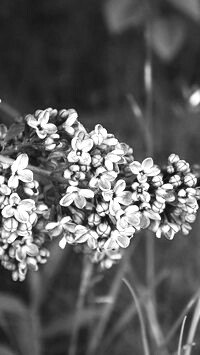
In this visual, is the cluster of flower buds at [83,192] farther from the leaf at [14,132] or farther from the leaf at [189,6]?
the leaf at [189,6]

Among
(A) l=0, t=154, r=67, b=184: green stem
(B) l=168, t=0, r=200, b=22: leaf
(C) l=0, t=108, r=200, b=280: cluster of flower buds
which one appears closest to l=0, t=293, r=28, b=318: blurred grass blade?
(C) l=0, t=108, r=200, b=280: cluster of flower buds

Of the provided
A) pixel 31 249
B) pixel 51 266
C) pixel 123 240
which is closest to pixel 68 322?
pixel 51 266

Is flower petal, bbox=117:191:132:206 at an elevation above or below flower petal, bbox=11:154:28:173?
below

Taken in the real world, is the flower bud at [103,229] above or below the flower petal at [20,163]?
below

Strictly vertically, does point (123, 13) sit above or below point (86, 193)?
above

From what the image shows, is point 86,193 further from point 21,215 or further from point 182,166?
point 182,166

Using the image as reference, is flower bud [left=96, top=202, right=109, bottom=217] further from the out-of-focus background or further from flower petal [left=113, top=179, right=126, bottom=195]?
the out-of-focus background

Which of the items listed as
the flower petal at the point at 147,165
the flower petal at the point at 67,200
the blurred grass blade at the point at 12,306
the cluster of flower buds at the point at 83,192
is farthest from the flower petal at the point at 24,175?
the blurred grass blade at the point at 12,306
